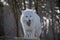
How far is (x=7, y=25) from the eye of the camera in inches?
173

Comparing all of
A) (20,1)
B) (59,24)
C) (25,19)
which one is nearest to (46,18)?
(59,24)

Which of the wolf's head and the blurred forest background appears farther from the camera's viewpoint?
the blurred forest background

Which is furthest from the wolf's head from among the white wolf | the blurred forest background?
the blurred forest background

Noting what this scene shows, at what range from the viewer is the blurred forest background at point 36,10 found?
4.28 meters

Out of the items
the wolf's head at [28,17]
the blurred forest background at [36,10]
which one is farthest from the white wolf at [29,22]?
the blurred forest background at [36,10]

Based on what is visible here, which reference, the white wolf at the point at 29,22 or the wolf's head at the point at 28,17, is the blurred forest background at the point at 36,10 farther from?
the wolf's head at the point at 28,17

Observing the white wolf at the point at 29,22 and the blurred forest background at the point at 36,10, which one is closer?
the white wolf at the point at 29,22

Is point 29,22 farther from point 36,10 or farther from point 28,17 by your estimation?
point 36,10

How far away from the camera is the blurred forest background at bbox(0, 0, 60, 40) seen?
14.0 ft

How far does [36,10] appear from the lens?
4.36 meters

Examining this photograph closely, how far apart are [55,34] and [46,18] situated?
1.20 feet

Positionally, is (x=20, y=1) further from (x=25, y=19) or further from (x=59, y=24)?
(x=25, y=19)

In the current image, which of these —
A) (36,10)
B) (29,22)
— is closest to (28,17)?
(29,22)

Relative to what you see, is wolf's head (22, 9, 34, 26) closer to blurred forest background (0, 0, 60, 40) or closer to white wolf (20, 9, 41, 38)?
Result: white wolf (20, 9, 41, 38)
